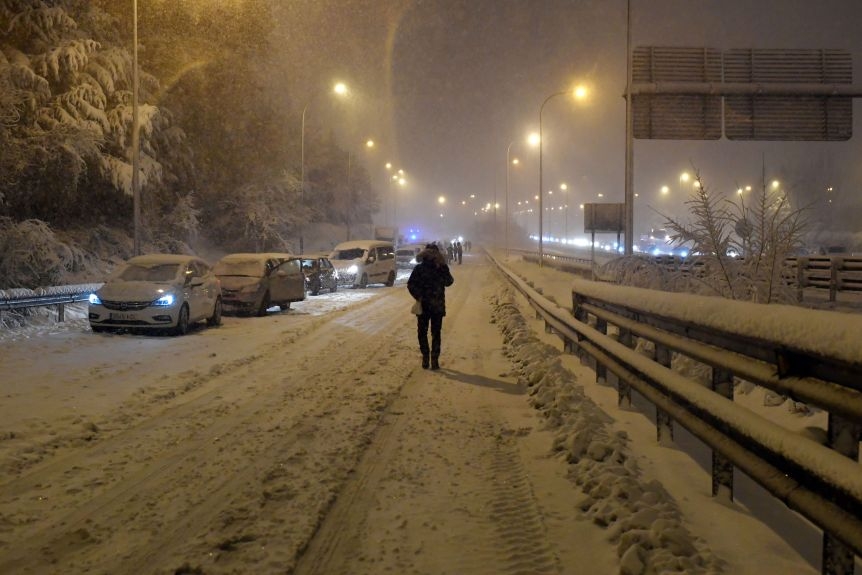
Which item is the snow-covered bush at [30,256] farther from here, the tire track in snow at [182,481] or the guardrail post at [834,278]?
the guardrail post at [834,278]

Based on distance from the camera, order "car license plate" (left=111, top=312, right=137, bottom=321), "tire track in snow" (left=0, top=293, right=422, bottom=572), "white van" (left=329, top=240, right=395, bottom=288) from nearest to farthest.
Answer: "tire track in snow" (left=0, top=293, right=422, bottom=572) → "car license plate" (left=111, top=312, right=137, bottom=321) → "white van" (left=329, top=240, right=395, bottom=288)

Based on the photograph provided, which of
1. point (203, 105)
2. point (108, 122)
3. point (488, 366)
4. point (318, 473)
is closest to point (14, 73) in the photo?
point (108, 122)

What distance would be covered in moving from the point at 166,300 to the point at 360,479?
410 inches

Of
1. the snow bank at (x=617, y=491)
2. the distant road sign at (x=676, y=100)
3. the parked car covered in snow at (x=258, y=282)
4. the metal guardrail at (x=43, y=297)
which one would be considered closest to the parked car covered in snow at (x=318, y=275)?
the parked car covered in snow at (x=258, y=282)

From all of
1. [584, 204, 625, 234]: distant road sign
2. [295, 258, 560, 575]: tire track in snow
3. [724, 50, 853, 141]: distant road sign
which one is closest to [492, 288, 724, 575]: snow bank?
[295, 258, 560, 575]: tire track in snow

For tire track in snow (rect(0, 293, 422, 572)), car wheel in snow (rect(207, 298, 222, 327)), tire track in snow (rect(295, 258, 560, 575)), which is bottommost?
tire track in snow (rect(295, 258, 560, 575))

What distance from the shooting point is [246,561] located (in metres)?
3.91

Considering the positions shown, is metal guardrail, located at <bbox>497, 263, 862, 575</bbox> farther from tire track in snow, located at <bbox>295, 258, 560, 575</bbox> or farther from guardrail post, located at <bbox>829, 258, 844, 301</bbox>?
guardrail post, located at <bbox>829, 258, 844, 301</bbox>

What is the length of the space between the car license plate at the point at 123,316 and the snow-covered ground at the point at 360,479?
378 centimetres

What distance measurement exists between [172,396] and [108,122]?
20767mm

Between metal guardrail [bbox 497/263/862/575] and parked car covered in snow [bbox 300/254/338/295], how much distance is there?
21.3 metres

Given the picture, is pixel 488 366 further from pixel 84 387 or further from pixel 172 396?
pixel 84 387

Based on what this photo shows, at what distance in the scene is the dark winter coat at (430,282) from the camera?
10586 millimetres

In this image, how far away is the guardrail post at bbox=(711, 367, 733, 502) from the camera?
4.60 m
